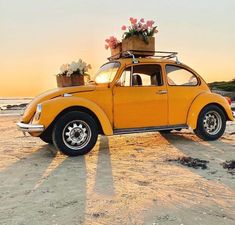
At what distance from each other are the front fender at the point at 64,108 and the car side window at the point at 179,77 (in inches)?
80.4

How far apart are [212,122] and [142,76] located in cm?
224

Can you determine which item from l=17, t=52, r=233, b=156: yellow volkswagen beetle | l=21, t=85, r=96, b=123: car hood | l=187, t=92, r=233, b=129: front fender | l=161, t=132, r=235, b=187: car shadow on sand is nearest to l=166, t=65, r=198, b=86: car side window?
l=17, t=52, r=233, b=156: yellow volkswagen beetle

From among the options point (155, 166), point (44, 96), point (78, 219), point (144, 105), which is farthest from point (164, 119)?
point (78, 219)

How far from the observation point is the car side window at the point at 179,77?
8.41 metres

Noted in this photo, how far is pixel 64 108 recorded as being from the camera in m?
6.96

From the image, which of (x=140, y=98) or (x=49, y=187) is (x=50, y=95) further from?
(x=49, y=187)

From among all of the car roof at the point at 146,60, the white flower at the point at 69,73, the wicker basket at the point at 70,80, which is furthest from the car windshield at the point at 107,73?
the white flower at the point at 69,73

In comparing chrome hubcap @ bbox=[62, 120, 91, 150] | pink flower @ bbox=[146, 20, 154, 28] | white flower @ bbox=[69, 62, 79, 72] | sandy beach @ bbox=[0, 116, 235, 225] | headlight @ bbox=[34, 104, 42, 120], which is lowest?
sandy beach @ bbox=[0, 116, 235, 225]

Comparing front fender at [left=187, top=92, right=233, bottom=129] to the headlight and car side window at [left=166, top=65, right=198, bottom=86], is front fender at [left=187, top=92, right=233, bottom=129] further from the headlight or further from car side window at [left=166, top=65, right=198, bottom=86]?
the headlight

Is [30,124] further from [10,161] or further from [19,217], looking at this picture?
[19,217]

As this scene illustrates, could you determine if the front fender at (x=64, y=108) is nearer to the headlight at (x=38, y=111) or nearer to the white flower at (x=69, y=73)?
the headlight at (x=38, y=111)

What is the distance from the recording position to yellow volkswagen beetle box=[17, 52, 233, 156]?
22.9 ft

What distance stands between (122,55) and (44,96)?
2.27 metres

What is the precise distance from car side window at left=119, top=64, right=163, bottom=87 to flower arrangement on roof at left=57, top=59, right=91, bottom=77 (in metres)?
1.07
